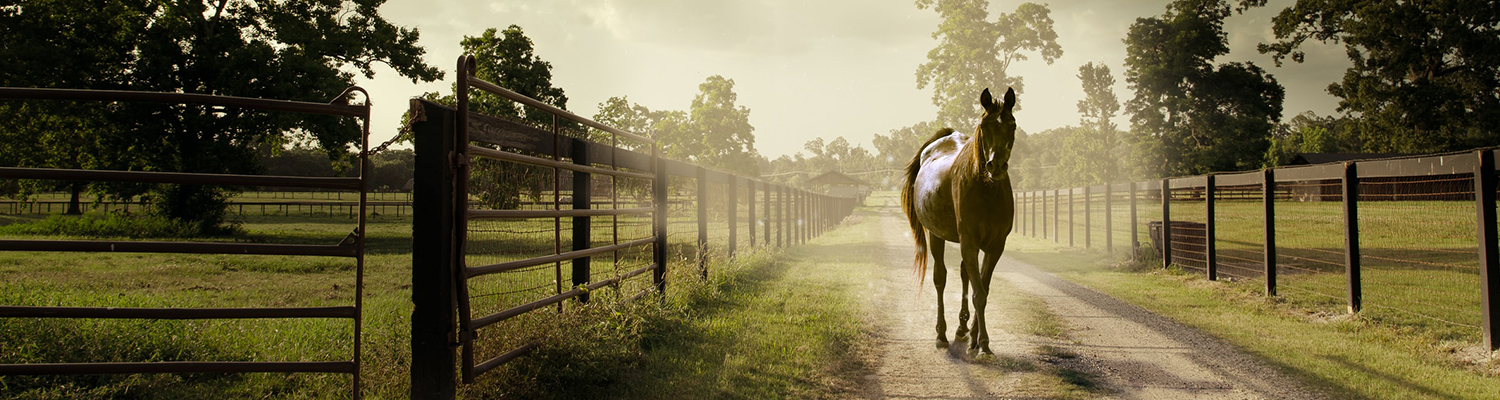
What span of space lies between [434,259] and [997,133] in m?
3.20

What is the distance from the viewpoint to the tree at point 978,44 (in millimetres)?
38500

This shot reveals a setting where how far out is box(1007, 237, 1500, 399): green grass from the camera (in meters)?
3.95

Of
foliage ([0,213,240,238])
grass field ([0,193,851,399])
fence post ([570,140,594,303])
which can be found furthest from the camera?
foliage ([0,213,240,238])

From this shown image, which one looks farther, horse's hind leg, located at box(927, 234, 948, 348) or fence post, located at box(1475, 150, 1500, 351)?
horse's hind leg, located at box(927, 234, 948, 348)

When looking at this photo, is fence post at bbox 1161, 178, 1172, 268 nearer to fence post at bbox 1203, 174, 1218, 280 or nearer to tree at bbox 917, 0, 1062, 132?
fence post at bbox 1203, 174, 1218, 280

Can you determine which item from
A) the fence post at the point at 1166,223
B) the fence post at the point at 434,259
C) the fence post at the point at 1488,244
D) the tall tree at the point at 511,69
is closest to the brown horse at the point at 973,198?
the fence post at the point at 434,259

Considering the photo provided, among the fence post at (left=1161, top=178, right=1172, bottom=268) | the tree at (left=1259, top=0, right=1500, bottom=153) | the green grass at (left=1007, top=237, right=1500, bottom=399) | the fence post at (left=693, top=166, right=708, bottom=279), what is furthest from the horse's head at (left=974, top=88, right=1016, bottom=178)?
the tree at (left=1259, top=0, right=1500, bottom=153)

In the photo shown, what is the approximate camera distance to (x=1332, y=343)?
200 inches

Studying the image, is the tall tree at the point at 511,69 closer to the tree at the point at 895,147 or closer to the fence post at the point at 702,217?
the fence post at the point at 702,217

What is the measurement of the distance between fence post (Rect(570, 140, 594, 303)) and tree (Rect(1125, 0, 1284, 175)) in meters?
40.8

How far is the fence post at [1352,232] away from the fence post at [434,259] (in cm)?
750

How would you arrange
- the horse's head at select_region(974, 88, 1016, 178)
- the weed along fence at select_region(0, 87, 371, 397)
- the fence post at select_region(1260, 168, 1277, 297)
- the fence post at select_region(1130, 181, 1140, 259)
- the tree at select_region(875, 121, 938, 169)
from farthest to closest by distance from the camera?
the tree at select_region(875, 121, 938, 169), the fence post at select_region(1130, 181, 1140, 259), the fence post at select_region(1260, 168, 1277, 297), the horse's head at select_region(974, 88, 1016, 178), the weed along fence at select_region(0, 87, 371, 397)

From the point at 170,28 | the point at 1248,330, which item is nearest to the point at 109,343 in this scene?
the point at 1248,330

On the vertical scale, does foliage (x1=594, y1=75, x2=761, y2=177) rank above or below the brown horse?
above
